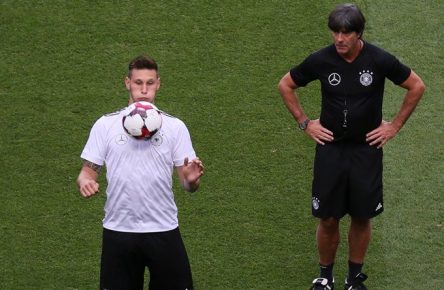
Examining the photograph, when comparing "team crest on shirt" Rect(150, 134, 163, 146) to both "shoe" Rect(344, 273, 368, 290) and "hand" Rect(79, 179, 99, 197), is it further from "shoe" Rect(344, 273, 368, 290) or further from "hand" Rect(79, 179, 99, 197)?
"shoe" Rect(344, 273, 368, 290)

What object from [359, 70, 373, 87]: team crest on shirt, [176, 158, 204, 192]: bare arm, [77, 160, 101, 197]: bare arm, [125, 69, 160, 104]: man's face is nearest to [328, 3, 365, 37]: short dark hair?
[359, 70, 373, 87]: team crest on shirt

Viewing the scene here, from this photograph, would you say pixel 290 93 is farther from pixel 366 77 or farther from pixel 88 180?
pixel 88 180

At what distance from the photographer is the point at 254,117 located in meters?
10.6

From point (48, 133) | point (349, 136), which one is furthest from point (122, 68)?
point (349, 136)

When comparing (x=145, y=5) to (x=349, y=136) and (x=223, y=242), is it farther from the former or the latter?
(x=349, y=136)

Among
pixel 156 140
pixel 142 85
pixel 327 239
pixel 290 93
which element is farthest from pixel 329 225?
pixel 142 85

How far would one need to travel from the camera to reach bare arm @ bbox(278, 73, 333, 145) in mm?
8133

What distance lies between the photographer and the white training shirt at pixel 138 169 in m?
7.01

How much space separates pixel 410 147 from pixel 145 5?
131 inches

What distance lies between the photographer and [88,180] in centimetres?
700

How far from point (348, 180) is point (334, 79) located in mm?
753

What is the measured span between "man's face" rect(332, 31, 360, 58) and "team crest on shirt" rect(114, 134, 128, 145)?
67.5 inches

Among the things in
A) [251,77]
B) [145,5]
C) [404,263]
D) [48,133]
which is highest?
[145,5]

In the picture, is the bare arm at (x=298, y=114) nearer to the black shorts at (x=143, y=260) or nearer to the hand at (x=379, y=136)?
the hand at (x=379, y=136)
